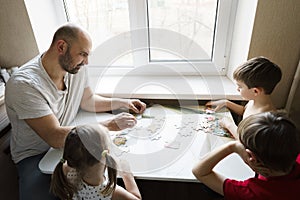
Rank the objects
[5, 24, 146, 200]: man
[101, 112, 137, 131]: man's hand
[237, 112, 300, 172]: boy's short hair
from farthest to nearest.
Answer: [101, 112, 137, 131]: man's hand
[5, 24, 146, 200]: man
[237, 112, 300, 172]: boy's short hair

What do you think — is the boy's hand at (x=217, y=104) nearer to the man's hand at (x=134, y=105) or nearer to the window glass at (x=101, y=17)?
the man's hand at (x=134, y=105)

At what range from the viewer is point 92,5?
4.68 ft

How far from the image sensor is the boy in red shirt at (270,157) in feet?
2.15

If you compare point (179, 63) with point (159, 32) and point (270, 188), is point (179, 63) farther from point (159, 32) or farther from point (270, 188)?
point (270, 188)

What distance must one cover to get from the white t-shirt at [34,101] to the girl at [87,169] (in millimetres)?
312

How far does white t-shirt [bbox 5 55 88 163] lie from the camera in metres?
0.98

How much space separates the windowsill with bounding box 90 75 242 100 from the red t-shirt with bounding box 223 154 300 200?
25.8 inches

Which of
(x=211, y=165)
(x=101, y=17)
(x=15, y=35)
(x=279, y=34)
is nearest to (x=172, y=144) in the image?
(x=211, y=165)

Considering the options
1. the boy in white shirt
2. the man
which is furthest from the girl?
the boy in white shirt

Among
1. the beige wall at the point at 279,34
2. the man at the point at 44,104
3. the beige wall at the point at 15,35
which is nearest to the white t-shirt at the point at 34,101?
the man at the point at 44,104

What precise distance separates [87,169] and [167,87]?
0.80 m

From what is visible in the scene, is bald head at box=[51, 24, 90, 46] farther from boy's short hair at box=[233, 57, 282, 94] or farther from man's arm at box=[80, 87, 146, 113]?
boy's short hair at box=[233, 57, 282, 94]

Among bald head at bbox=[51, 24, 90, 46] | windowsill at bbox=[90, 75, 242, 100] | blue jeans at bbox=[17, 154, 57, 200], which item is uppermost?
bald head at bbox=[51, 24, 90, 46]

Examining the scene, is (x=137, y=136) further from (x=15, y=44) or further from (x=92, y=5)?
(x=15, y=44)
